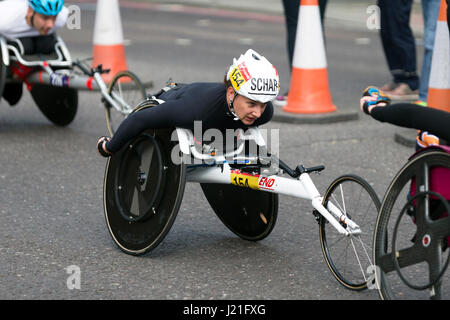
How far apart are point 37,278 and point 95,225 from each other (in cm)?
98

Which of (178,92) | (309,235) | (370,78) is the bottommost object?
(370,78)

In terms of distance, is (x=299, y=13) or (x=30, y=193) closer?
(x=30, y=193)

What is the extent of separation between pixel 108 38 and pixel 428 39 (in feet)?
11.6

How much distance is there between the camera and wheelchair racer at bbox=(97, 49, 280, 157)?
449 cm

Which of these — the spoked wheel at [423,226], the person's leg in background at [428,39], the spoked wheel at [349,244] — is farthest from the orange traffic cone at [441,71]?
the spoked wheel at [423,226]

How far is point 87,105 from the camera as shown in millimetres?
9250

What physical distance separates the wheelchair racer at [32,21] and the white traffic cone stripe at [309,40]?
89.4 inches

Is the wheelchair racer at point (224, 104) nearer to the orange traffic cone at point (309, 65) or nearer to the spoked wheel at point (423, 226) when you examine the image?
the spoked wheel at point (423, 226)

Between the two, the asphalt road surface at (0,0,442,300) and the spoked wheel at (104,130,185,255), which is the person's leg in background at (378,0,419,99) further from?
the spoked wheel at (104,130,185,255)

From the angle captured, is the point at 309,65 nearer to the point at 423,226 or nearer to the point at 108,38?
the point at 108,38

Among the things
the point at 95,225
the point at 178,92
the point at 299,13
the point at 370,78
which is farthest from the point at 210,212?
the point at 370,78

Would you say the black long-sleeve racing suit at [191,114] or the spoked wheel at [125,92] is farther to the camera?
the spoked wheel at [125,92]

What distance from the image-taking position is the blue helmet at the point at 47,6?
7.37 meters

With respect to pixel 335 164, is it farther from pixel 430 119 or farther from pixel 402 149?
pixel 430 119
